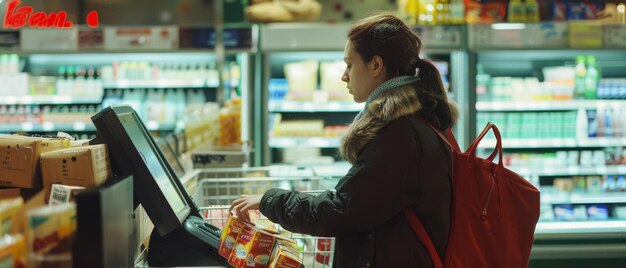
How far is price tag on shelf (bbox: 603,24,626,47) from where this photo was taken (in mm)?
4879

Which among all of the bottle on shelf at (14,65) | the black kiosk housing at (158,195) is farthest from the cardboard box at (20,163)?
the bottle on shelf at (14,65)

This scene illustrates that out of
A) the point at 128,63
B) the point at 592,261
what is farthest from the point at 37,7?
the point at 592,261

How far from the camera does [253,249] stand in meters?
1.70

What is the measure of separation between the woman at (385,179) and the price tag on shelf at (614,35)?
344 centimetres

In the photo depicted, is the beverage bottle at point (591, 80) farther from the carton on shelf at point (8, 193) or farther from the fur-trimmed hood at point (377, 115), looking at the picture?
the carton on shelf at point (8, 193)

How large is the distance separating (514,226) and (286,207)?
0.63m

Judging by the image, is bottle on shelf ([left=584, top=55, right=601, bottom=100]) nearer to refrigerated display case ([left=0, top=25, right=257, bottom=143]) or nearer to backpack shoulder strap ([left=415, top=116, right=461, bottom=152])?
refrigerated display case ([left=0, top=25, right=257, bottom=143])

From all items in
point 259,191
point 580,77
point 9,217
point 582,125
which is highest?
point 580,77

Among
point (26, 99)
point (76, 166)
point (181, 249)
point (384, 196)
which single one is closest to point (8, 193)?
point (76, 166)

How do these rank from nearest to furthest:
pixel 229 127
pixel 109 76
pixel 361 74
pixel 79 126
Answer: pixel 361 74
pixel 229 127
pixel 79 126
pixel 109 76

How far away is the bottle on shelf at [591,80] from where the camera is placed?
5098mm

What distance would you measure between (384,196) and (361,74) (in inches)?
15.4

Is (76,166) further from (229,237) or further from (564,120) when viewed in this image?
(564,120)

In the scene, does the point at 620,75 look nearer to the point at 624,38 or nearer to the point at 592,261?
the point at 624,38
